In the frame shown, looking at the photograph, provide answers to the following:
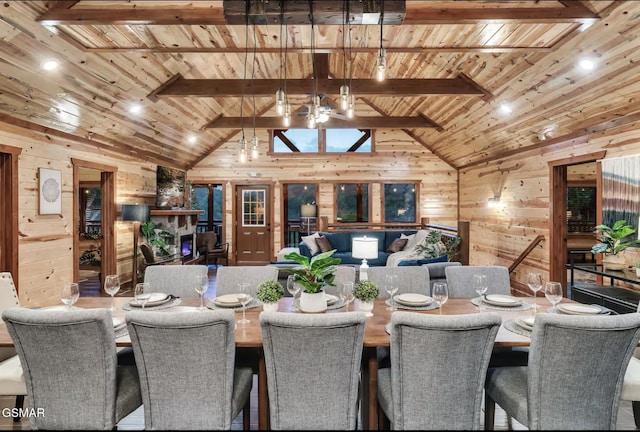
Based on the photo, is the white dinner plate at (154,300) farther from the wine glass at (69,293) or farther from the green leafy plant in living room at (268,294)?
the green leafy plant in living room at (268,294)

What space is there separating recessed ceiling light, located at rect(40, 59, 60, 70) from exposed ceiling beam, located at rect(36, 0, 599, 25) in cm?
60

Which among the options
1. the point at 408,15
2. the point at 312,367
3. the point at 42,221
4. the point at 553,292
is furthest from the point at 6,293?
the point at 408,15

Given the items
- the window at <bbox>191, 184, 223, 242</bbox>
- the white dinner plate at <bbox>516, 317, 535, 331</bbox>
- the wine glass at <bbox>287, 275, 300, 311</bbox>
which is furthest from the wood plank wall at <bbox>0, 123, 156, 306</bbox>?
the white dinner plate at <bbox>516, 317, 535, 331</bbox>

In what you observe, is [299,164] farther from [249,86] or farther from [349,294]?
[349,294]

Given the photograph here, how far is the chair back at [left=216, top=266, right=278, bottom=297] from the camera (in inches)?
107

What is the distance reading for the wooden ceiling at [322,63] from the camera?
3074 millimetres

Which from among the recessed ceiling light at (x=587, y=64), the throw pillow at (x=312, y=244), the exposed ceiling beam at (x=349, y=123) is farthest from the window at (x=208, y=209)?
the recessed ceiling light at (x=587, y=64)

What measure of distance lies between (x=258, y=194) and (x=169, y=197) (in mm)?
2296

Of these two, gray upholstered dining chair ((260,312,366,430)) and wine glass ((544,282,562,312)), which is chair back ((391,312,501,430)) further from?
wine glass ((544,282,562,312))

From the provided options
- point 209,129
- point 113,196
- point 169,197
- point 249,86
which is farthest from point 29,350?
point 209,129

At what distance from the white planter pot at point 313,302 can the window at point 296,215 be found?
274 inches

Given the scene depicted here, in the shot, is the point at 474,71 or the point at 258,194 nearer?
the point at 474,71

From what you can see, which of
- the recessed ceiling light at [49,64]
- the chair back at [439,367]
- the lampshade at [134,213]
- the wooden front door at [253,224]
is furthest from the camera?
the wooden front door at [253,224]

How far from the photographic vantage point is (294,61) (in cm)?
610
